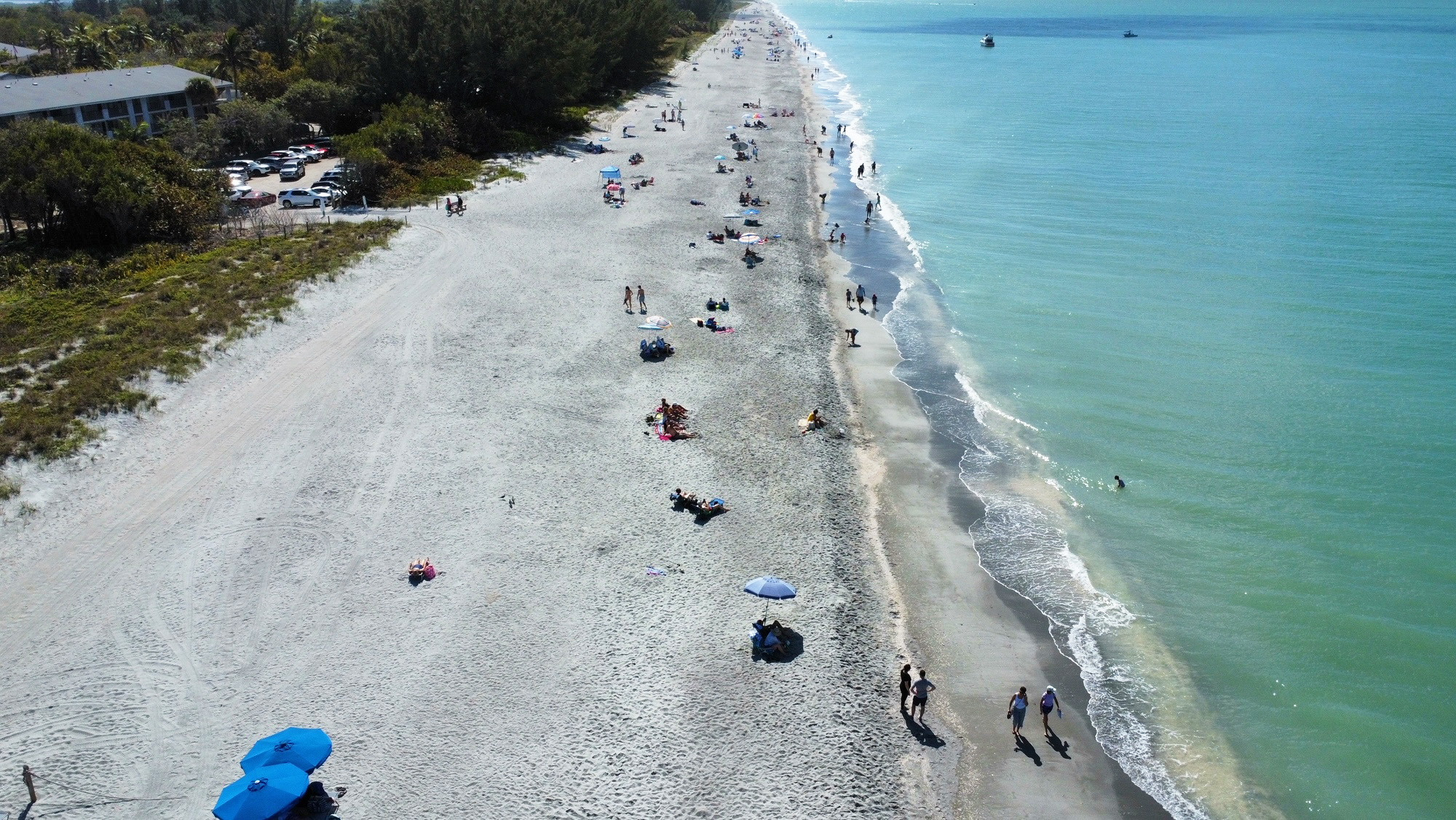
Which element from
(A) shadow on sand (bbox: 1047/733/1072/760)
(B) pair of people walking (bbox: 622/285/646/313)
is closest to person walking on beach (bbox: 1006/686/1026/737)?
(A) shadow on sand (bbox: 1047/733/1072/760)

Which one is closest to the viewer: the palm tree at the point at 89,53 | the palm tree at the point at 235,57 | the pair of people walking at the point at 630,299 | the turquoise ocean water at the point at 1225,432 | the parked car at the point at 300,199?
the turquoise ocean water at the point at 1225,432

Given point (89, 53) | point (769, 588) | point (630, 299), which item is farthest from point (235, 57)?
point (769, 588)

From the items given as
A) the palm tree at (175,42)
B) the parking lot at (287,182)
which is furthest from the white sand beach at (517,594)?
the palm tree at (175,42)

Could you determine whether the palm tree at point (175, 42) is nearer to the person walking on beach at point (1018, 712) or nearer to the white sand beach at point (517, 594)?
the white sand beach at point (517, 594)

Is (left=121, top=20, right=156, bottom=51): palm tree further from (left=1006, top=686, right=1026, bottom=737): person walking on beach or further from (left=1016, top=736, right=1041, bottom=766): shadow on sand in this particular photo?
(left=1016, top=736, right=1041, bottom=766): shadow on sand

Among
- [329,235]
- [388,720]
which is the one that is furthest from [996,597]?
[329,235]

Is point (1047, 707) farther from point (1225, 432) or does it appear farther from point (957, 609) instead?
point (1225, 432)
